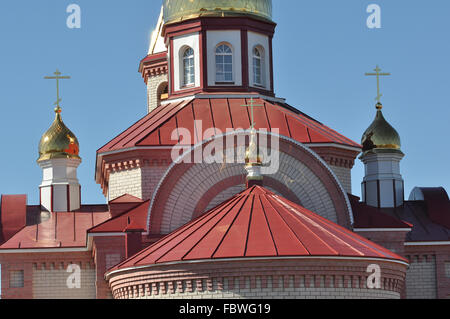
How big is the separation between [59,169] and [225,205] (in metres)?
7.71

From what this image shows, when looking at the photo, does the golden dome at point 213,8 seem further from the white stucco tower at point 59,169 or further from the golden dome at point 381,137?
the golden dome at point 381,137

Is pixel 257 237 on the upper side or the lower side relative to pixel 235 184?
lower

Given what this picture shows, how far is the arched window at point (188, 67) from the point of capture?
36.8 meters

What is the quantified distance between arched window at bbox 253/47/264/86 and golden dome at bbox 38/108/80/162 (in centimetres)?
486

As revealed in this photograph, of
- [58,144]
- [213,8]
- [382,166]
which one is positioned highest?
[213,8]

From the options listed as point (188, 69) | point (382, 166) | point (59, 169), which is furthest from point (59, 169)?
point (382, 166)

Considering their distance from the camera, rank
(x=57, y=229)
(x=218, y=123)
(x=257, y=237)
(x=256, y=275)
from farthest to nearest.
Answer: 1. (x=57, y=229)
2. (x=218, y=123)
3. (x=257, y=237)
4. (x=256, y=275)

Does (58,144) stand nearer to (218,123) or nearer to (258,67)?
(218,123)

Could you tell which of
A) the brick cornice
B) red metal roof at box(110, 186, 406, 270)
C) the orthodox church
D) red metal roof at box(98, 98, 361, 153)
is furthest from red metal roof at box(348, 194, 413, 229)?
the brick cornice

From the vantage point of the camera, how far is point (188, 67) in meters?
36.9

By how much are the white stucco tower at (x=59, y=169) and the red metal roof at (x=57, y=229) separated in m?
0.45

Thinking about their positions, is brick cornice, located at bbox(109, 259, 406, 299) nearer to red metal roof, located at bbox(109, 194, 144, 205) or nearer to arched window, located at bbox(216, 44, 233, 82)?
red metal roof, located at bbox(109, 194, 144, 205)

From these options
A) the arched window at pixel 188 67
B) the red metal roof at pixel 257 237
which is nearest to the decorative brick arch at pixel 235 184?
the red metal roof at pixel 257 237

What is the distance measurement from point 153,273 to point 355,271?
3.91m
